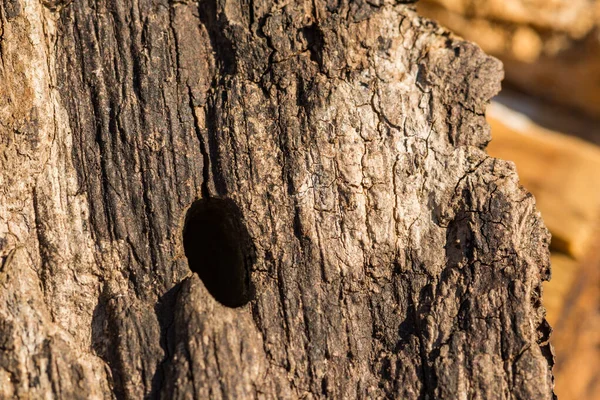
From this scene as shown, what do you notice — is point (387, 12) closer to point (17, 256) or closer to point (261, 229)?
point (261, 229)

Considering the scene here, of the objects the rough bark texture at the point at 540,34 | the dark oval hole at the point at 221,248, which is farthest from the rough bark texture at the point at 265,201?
the rough bark texture at the point at 540,34

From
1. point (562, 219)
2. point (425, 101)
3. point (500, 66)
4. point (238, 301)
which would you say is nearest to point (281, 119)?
point (425, 101)

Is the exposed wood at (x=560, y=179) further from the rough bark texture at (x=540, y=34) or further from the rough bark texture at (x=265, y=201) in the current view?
the rough bark texture at (x=265, y=201)

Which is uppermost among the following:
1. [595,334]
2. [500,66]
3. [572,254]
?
[500,66]

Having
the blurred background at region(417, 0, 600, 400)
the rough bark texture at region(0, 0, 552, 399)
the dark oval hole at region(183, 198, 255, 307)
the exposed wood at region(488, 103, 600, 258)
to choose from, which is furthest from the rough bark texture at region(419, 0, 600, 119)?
the dark oval hole at region(183, 198, 255, 307)

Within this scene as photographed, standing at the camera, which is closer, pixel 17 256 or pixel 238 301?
pixel 17 256

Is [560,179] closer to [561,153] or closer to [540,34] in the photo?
[561,153]
